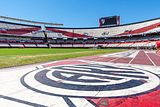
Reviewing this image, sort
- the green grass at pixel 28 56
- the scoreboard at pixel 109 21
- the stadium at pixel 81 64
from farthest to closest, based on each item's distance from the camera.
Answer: the scoreboard at pixel 109 21
the green grass at pixel 28 56
the stadium at pixel 81 64

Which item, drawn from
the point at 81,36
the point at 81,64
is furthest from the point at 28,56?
the point at 81,36

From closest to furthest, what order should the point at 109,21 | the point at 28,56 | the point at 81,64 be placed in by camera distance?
1. the point at 81,64
2. the point at 28,56
3. the point at 109,21

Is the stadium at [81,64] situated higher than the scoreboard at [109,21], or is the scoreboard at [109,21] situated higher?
the scoreboard at [109,21]

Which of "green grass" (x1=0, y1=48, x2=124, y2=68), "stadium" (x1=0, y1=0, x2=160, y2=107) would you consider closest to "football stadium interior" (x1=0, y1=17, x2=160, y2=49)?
"stadium" (x1=0, y1=0, x2=160, y2=107)

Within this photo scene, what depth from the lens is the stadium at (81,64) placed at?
4.47m

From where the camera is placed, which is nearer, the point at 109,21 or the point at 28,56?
the point at 28,56

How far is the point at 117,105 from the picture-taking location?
391 cm

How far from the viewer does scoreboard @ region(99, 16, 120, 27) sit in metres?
97.4

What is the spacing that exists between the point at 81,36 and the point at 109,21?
20.5 m

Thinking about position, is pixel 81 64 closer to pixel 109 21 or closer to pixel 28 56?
pixel 28 56

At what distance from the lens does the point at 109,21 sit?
9975 centimetres

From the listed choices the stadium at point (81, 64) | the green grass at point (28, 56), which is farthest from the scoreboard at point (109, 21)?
the green grass at point (28, 56)

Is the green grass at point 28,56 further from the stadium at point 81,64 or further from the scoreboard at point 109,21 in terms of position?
the scoreboard at point 109,21

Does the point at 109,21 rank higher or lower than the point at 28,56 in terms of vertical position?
higher
